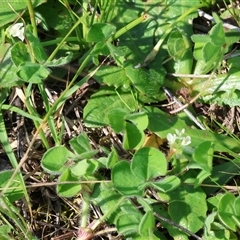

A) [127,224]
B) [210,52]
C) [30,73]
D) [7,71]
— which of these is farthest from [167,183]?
[7,71]

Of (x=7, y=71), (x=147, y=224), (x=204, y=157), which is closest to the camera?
(x=147, y=224)

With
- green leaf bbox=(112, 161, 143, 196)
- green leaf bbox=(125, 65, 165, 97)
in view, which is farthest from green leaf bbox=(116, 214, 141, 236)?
green leaf bbox=(125, 65, 165, 97)

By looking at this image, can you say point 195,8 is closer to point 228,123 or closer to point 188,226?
point 228,123

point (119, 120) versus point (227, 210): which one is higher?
point (119, 120)

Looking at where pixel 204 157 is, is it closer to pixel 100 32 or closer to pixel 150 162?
pixel 150 162

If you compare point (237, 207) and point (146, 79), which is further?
point (146, 79)

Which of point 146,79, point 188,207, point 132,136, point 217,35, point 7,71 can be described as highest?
point 217,35

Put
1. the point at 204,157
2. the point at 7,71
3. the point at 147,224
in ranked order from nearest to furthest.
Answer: the point at 147,224
the point at 204,157
the point at 7,71

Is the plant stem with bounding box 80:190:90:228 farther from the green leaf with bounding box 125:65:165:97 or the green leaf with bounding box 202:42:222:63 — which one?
the green leaf with bounding box 202:42:222:63

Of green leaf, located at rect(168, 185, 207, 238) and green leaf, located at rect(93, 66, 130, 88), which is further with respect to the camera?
green leaf, located at rect(93, 66, 130, 88)
